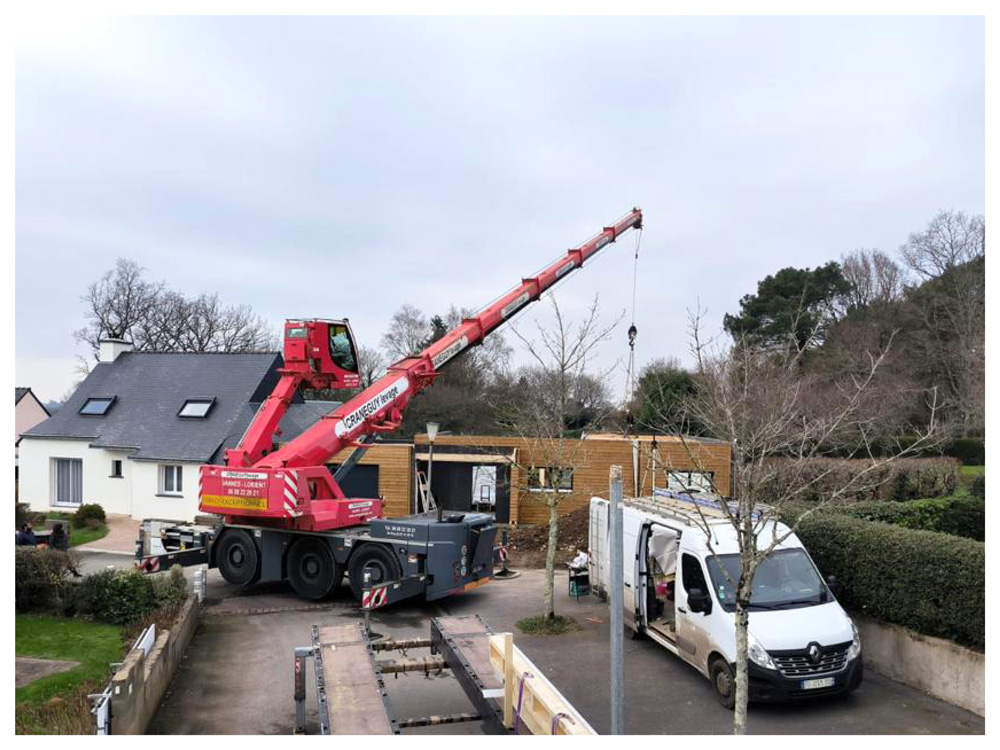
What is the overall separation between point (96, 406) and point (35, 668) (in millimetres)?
19801

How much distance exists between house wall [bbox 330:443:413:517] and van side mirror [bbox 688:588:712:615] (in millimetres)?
14122

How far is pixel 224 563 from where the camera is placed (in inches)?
625

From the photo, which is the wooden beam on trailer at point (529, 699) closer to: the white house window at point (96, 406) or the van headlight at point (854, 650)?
the van headlight at point (854, 650)

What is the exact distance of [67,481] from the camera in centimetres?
2680

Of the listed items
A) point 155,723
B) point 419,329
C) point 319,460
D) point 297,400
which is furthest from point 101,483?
point 419,329

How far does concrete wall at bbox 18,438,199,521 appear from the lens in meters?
24.6

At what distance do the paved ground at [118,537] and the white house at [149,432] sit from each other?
18.6 inches

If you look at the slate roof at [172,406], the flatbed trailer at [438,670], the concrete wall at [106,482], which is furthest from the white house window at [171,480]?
the flatbed trailer at [438,670]

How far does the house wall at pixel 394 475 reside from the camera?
75.8 feet

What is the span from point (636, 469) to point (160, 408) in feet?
53.0

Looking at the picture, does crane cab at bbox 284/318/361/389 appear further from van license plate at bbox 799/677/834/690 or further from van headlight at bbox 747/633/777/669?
van license plate at bbox 799/677/834/690

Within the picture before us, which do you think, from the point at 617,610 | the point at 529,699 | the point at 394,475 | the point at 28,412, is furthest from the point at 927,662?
the point at 28,412

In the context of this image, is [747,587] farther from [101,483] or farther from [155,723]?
[101,483]

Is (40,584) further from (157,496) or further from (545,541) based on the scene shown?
(157,496)
